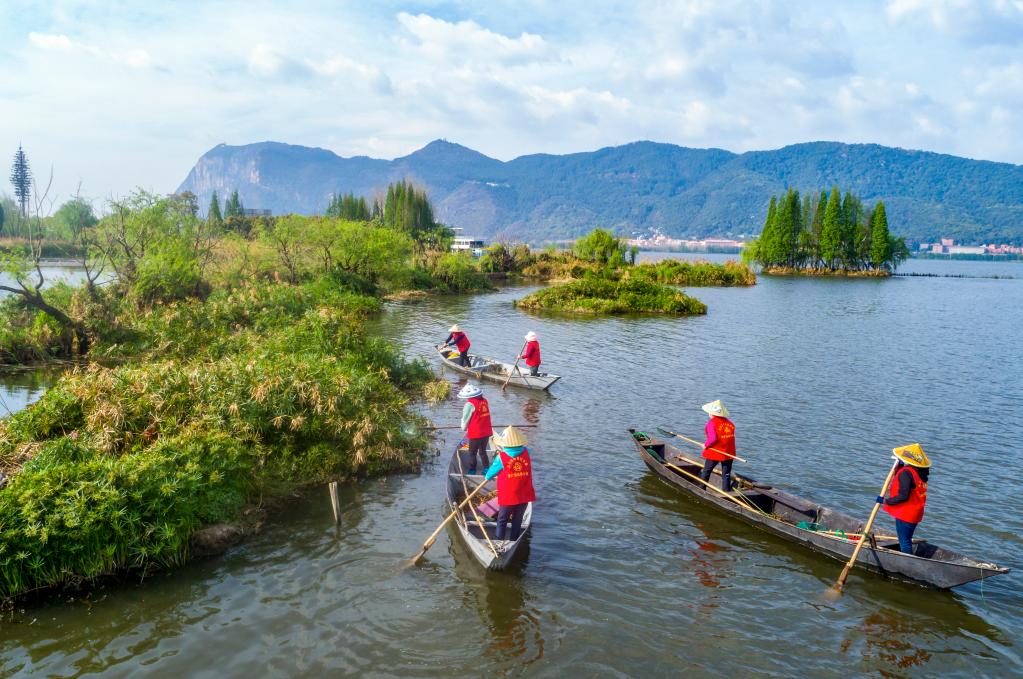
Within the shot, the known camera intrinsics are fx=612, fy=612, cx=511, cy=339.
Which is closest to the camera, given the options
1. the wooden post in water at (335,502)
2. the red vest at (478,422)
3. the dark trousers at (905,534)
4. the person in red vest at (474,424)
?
the dark trousers at (905,534)

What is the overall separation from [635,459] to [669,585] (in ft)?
21.4

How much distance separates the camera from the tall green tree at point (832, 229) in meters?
106

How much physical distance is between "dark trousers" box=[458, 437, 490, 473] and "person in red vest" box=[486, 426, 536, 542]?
3.35 meters

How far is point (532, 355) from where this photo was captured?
25.5 metres

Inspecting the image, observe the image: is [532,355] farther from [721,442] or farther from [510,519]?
[510,519]

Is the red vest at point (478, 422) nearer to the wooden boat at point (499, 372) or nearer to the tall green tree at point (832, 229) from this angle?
the wooden boat at point (499, 372)

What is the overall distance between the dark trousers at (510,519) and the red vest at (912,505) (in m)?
6.82

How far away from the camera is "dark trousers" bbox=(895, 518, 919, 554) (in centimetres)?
1135

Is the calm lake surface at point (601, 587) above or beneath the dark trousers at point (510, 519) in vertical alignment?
beneath

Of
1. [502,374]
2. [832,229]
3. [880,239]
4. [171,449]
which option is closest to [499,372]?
[502,374]

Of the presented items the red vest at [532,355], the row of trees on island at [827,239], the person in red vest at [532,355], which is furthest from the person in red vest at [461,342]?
the row of trees on island at [827,239]

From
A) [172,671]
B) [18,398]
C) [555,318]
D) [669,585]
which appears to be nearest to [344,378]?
[172,671]

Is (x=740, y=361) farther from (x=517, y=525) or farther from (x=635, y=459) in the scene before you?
(x=517, y=525)

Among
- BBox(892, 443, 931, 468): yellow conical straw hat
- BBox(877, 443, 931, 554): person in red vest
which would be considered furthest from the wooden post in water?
BBox(892, 443, 931, 468): yellow conical straw hat
